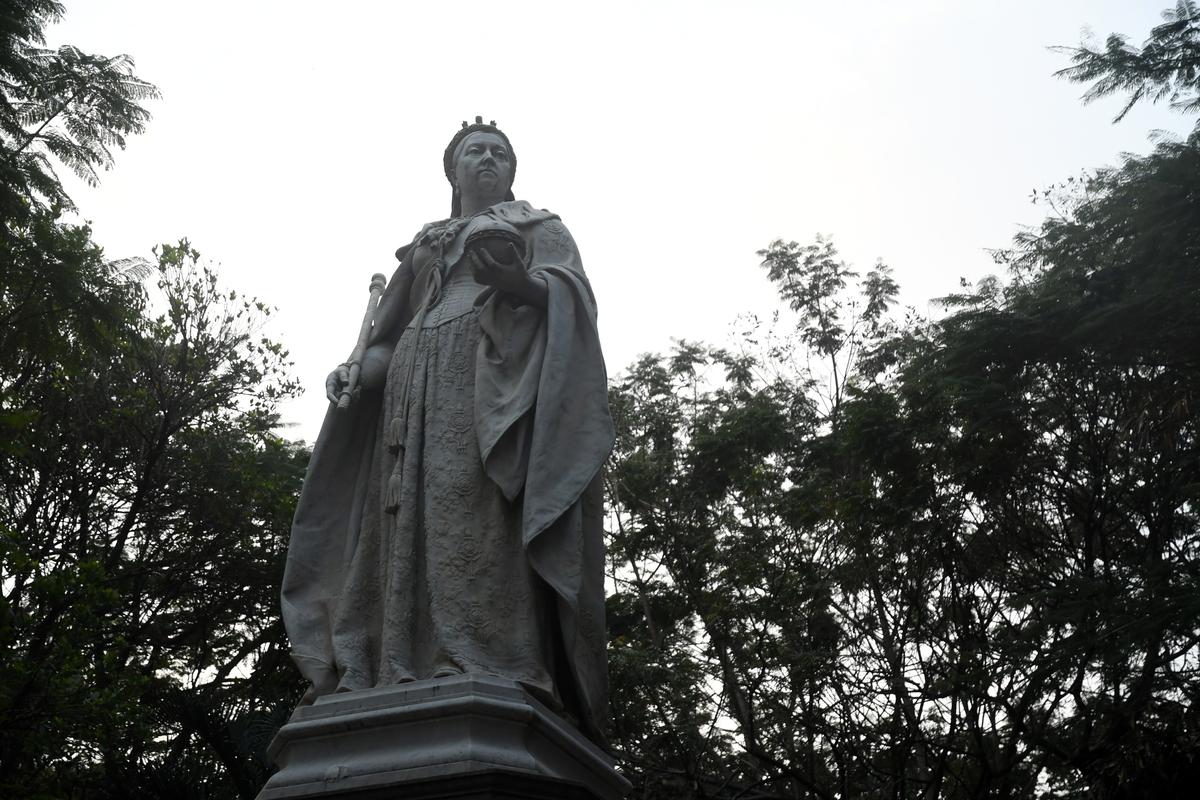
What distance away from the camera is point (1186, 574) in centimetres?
1038

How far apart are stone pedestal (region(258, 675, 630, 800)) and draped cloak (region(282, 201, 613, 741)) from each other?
0.75 feet

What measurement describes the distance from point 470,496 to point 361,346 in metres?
1.07

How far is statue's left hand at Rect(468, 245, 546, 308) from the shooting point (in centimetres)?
471

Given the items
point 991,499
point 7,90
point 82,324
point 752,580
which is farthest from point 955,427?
point 7,90

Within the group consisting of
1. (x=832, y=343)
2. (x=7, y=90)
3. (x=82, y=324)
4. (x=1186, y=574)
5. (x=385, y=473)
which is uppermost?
(x=832, y=343)

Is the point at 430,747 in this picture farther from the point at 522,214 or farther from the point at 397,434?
the point at 522,214

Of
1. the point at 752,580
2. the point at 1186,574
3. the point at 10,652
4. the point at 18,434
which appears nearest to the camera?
the point at 1186,574

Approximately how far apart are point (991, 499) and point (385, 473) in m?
10.3

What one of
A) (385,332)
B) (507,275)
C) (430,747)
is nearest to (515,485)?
(507,275)

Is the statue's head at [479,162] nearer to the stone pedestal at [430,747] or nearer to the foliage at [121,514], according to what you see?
the stone pedestal at [430,747]

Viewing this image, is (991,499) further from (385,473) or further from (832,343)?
(385,473)

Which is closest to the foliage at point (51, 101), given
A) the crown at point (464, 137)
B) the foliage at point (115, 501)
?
the foliage at point (115, 501)

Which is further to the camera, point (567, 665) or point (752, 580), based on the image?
point (752, 580)

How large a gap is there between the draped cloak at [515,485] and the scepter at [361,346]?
83 millimetres
